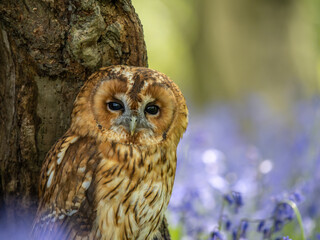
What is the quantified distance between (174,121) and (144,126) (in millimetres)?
181

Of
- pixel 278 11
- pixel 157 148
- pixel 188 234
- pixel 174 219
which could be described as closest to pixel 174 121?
pixel 157 148

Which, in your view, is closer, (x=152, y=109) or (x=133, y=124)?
(x=133, y=124)

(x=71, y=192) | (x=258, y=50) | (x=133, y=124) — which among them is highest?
(x=258, y=50)

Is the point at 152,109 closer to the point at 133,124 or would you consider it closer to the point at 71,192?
the point at 133,124

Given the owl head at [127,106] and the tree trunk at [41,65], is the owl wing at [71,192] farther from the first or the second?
the tree trunk at [41,65]

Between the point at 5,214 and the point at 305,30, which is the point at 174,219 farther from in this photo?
the point at 305,30

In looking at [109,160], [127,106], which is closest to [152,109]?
[127,106]

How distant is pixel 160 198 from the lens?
88.0 inches

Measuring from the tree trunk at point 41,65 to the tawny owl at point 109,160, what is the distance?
15 cm

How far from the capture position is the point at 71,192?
211cm

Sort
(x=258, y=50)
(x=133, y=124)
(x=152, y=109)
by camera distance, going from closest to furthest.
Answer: (x=133, y=124) < (x=152, y=109) < (x=258, y=50)

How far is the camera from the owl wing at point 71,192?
6.91ft

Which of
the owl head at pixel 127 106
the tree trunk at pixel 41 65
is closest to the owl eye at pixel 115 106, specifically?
the owl head at pixel 127 106

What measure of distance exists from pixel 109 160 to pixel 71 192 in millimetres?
219
